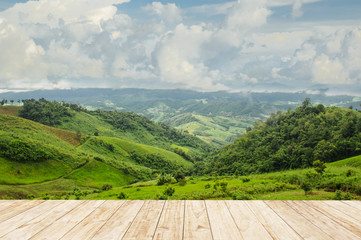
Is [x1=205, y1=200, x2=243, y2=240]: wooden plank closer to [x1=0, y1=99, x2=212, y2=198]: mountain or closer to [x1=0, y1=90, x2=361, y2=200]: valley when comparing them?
[x1=0, y1=90, x2=361, y2=200]: valley

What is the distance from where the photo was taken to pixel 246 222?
131 inches

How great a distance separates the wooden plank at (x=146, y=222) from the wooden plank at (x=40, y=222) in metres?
1.17

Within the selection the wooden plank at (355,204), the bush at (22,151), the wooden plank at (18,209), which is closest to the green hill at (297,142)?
the bush at (22,151)

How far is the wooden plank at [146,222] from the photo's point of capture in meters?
2.96

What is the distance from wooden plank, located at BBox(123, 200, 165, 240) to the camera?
2961 millimetres

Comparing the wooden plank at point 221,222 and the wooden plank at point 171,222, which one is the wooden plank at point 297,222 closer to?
the wooden plank at point 221,222

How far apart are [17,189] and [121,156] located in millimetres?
64300

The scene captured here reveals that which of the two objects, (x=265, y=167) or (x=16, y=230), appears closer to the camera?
(x=16, y=230)

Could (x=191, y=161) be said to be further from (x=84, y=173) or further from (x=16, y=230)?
(x=16, y=230)

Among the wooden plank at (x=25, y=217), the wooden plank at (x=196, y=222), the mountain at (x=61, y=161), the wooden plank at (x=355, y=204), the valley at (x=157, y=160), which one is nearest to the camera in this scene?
the wooden plank at (x=196, y=222)

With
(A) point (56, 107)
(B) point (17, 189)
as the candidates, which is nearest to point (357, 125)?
(B) point (17, 189)

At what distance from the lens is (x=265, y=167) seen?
267 ft

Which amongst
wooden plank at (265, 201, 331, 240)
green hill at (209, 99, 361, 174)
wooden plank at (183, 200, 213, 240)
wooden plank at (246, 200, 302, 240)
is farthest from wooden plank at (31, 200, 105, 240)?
green hill at (209, 99, 361, 174)

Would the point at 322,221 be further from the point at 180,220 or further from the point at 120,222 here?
the point at 120,222
